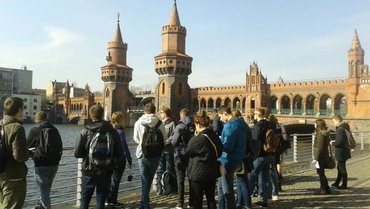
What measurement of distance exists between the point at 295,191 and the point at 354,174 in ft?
10.6

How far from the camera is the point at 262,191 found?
620 cm

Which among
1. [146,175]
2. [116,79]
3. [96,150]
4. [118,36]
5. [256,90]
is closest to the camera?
[96,150]

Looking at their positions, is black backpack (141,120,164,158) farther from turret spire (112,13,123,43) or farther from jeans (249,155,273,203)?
turret spire (112,13,123,43)

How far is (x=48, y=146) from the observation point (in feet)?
16.1

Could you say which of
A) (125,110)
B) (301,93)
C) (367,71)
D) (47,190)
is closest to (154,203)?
(47,190)

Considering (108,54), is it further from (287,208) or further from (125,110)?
(287,208)

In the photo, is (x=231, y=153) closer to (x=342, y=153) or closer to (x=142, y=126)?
(x=142, y=126)

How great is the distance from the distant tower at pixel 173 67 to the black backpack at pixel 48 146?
44.8 metres

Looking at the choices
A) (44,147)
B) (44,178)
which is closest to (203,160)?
(44,147)

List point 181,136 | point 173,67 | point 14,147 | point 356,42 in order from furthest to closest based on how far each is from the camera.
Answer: point 173,67 → point 356,42 → point 181,136 → point 14,147

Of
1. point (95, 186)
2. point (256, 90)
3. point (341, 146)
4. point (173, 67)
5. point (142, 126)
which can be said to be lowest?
point (95, 186)

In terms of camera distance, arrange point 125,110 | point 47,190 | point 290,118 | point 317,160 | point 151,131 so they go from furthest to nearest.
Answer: point 125,110, point 290,118, point 317,160, point 151,131, point 47,190

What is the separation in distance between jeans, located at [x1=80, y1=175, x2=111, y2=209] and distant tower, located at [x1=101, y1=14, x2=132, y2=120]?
181 ft

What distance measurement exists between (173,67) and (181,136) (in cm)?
4430
